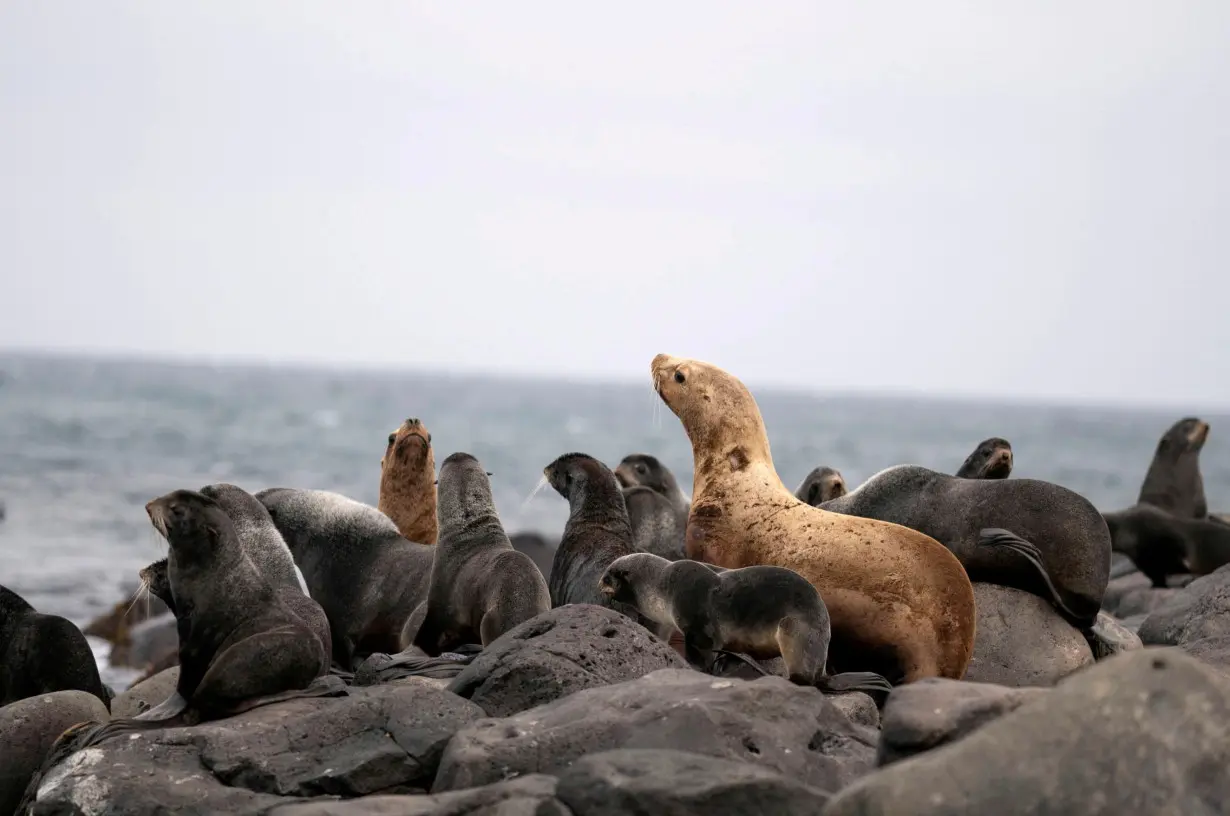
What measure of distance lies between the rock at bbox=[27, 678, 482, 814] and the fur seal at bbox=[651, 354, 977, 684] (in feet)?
6.37

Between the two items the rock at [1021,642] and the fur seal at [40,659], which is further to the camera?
the fur seal at [40,659]

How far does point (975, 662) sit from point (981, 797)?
352 cm

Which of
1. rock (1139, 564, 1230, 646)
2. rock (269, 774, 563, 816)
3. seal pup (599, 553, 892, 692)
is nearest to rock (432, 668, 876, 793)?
rock (269, 774, 563, 816)

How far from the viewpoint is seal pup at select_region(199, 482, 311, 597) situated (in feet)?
22.2

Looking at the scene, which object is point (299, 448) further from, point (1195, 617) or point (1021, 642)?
point (1021, 642)

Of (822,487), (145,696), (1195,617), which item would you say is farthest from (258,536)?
(1195,617)

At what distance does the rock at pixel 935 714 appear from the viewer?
4117 mm

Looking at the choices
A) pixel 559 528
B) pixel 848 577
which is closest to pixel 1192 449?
pixel 848 577

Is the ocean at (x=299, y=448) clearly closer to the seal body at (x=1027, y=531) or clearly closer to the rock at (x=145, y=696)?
the rock at (x=145, y=696)

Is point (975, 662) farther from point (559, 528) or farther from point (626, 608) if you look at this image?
point (559, 528)

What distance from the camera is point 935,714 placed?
164 inches

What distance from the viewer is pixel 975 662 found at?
692cm

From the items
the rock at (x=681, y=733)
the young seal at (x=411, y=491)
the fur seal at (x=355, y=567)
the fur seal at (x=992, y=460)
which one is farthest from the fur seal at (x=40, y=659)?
the fur seal at (x=992, y=460)

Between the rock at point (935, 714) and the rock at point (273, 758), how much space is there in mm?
1760
